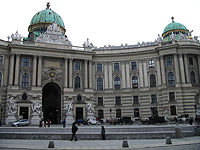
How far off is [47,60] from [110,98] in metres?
18.8

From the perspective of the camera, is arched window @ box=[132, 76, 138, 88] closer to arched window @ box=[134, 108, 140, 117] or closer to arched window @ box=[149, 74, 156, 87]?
arched window @ box=[149, 74, 156, 87]

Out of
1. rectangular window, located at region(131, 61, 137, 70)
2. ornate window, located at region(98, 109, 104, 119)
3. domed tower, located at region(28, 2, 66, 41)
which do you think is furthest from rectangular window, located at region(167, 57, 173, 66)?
domed tower, located at region(28, 2, 66, 41)

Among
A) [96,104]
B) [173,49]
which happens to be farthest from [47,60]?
[173,49]

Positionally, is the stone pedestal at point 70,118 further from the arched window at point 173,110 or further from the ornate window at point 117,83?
the arched window at point 173,110

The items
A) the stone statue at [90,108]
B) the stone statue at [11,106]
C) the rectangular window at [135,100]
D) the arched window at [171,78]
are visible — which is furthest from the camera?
the rectangular window at [135,100]

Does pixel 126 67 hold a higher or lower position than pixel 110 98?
higher

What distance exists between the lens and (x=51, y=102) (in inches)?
2263

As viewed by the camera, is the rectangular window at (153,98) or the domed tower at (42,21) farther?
the domed tower at (42,21)

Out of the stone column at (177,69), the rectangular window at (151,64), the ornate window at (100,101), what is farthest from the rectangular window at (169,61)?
the ornate window at (100,101)

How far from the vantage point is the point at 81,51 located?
57.7 meters

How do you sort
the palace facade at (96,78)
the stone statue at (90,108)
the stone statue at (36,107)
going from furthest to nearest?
the stone statue at (90,108) → the palace facade at (96,78) → the stone statue at (36,107)

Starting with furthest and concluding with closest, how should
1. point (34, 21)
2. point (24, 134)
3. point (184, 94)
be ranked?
point (34, 21)
point (184, 94)
point (24, 134)

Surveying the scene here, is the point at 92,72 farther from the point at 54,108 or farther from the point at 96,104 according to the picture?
the point at 54,108

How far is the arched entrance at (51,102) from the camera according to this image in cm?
5666
